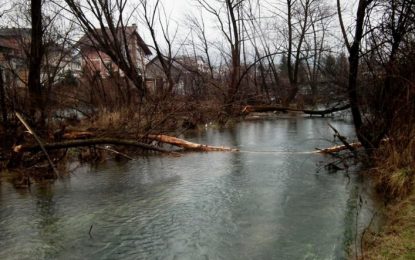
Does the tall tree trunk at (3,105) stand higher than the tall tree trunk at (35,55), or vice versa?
the tall tree trunk at (35,55)

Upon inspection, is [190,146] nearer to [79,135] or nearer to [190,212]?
[79,135]

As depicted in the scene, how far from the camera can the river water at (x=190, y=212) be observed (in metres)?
5.29

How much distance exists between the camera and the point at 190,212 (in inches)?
263

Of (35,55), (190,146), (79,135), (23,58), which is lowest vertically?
(190,146)

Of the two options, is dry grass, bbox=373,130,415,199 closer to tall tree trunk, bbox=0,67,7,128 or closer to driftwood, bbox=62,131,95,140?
driftwood, bbox=62,131,95,140

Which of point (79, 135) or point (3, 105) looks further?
point (79, 135)

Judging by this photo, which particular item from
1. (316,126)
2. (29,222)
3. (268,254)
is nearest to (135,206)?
(29,222)

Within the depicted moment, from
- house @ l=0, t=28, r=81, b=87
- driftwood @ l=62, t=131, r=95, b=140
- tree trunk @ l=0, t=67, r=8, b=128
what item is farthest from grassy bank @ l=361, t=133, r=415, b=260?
house @ l=0, t=28, r=81, b=87

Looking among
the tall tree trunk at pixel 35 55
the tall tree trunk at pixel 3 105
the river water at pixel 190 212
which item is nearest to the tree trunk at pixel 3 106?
the tall tree trunk at pixel 3 105

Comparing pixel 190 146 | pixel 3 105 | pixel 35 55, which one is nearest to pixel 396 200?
pixel 190 146

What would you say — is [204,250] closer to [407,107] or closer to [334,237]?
[334,237]

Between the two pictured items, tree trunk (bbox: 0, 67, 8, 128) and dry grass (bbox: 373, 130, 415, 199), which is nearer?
dry grass (bbox: 373, 130, 415, 199)

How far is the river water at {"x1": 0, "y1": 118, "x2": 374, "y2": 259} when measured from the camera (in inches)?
208

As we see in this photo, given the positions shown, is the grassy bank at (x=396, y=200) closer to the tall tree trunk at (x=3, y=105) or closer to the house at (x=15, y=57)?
Answer: the tall tree trunk at (x=3, y=105)
